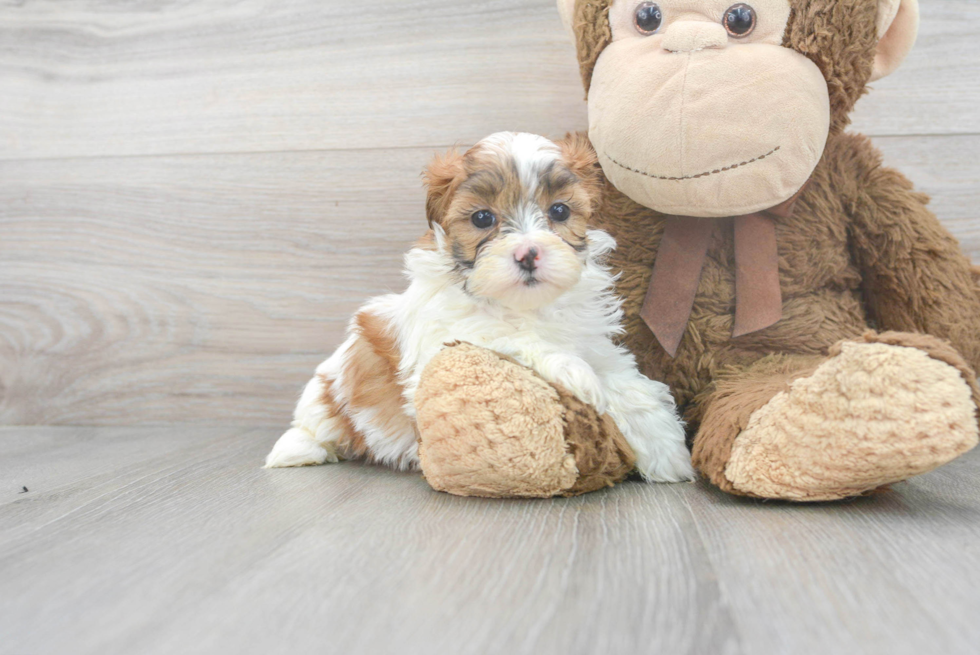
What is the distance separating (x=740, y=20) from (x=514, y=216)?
391 mm

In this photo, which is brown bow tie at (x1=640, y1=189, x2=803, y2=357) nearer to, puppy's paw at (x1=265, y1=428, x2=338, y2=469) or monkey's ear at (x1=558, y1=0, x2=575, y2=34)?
monkey's ear at (x1=558, y1=0, x2=575, y2=34)

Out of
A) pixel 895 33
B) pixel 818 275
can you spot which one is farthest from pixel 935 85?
pixel 818 275

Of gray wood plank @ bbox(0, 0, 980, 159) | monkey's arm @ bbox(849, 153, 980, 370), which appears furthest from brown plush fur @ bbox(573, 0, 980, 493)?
gray wood plank @ bbox(0, 0, 980, 159)

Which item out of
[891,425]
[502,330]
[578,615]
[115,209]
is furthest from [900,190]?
[115,209]

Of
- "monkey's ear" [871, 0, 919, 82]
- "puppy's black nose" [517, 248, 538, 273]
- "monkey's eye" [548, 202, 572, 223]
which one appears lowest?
"puppy's black nose" [517, 248, 538, 273]

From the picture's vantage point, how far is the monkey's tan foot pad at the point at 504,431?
0.92m

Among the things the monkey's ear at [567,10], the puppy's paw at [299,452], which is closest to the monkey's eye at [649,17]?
the monkey's ear at [567,10]

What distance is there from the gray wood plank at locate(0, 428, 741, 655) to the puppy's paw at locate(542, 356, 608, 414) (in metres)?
0.13

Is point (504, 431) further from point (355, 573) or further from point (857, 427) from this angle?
point (857, 427)

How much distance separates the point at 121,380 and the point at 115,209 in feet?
1.21

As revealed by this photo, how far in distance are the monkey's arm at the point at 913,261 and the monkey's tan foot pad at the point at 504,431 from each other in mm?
519

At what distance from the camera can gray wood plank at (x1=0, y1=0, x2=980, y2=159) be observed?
1.39 meters

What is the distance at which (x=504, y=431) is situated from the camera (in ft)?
2.99

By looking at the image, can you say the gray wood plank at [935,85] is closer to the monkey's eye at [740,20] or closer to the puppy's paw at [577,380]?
the monkey's eye at [740,20]
